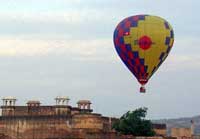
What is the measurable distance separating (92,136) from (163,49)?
10203mm

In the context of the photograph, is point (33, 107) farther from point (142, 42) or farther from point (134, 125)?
point (142, 42)

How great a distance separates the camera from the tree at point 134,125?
47969 mm

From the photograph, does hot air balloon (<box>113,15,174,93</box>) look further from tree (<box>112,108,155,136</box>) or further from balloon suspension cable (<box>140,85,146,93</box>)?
tree (<box>112,108,155,136</box>)

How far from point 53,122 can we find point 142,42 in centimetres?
1359

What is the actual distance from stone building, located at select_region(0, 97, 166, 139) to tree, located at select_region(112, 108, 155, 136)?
0.81 m

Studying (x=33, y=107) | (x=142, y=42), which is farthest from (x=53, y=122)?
(x=142, y=42)

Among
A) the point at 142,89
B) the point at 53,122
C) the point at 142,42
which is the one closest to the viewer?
the point at 142,89

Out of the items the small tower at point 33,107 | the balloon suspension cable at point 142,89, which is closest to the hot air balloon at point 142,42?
the balloon suspension cable at point 142,89

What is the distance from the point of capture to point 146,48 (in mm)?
33656

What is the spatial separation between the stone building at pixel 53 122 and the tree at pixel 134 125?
814 mm

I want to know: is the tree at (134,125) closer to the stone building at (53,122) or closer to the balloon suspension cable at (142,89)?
the stone building at (53,122)

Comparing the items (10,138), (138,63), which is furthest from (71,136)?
(138,63)

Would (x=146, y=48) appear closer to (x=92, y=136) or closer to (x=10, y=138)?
(x=92, y=136)

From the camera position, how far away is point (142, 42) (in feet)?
110
